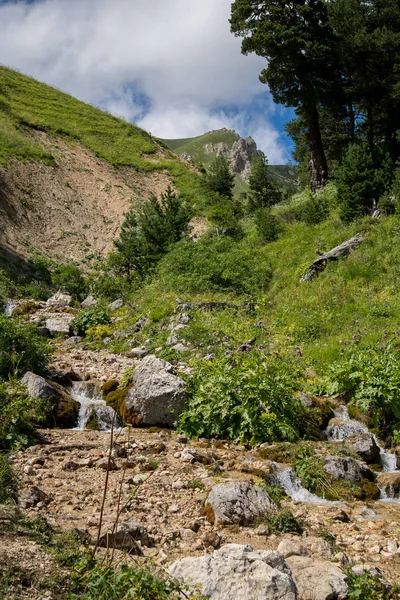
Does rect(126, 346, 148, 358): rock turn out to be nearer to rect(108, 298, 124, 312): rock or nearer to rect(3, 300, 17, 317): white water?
rect(108, 298, 124, 312): rock

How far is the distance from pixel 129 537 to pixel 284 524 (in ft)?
5.80

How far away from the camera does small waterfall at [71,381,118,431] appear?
8695mm

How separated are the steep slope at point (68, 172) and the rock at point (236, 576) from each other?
88.8 ft

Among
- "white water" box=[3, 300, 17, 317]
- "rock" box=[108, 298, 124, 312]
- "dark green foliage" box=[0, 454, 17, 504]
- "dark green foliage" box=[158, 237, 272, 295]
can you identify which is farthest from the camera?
"white water" box=[3, 300, 17, 317]

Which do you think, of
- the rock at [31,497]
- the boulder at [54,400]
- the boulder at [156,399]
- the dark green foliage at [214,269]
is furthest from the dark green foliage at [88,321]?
the rock at [31,497]

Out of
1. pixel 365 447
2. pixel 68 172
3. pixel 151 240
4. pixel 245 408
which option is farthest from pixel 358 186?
pixel 68 172

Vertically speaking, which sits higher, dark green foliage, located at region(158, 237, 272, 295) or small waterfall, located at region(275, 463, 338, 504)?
dark green foliage, located at region(158, 237, 272, 295)

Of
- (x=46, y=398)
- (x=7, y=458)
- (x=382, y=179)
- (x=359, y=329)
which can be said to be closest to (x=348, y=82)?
(x=382, y=179)

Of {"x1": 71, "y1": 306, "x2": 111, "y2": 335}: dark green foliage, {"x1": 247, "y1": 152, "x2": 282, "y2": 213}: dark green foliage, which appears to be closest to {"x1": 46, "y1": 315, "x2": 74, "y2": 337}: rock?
{"x1": 71, "y1": 306, "x2": 111, "y2": 335}: dark green foliage

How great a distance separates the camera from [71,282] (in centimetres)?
2359

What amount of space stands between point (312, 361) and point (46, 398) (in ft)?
18.8

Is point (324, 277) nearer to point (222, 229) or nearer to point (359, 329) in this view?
point (359, 329)

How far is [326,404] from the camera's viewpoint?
8891 millimetres

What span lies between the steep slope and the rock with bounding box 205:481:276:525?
84.2ft
